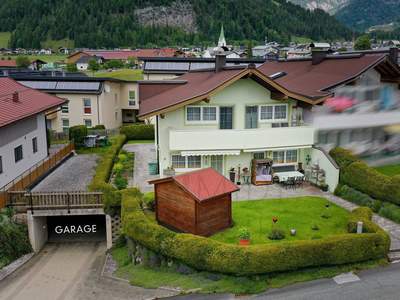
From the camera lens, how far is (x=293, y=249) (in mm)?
16484

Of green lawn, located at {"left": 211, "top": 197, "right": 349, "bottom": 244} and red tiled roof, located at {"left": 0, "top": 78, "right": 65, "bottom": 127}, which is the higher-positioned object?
red tiled roof, located at {"left": 0, "top": 78, "right": 65, "bottom": 127}

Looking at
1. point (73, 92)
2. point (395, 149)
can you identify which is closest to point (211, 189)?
point (395, 149)

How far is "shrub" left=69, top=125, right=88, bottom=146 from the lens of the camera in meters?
38.2

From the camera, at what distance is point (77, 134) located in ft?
126

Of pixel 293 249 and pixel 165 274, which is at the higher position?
pixel 293 249

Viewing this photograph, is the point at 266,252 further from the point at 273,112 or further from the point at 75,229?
the point at 273,112

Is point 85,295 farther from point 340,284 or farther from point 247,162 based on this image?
point 247,162

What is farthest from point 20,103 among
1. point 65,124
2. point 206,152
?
point 65,124

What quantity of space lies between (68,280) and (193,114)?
1252 centimetres

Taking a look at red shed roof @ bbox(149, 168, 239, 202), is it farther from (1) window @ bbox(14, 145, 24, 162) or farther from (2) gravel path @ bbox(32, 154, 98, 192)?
(1) window @ bbox(14, 145, 24, 162)

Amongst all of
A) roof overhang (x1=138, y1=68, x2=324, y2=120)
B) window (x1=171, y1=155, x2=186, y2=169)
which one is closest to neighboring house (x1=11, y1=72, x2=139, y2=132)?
window (x1=171, y1=155, x2=186, y2=169)

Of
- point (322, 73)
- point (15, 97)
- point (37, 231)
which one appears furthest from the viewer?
point (322, 73)

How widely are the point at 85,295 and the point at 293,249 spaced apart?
873 centimetres

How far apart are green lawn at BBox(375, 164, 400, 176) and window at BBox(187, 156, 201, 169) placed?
11616mm
